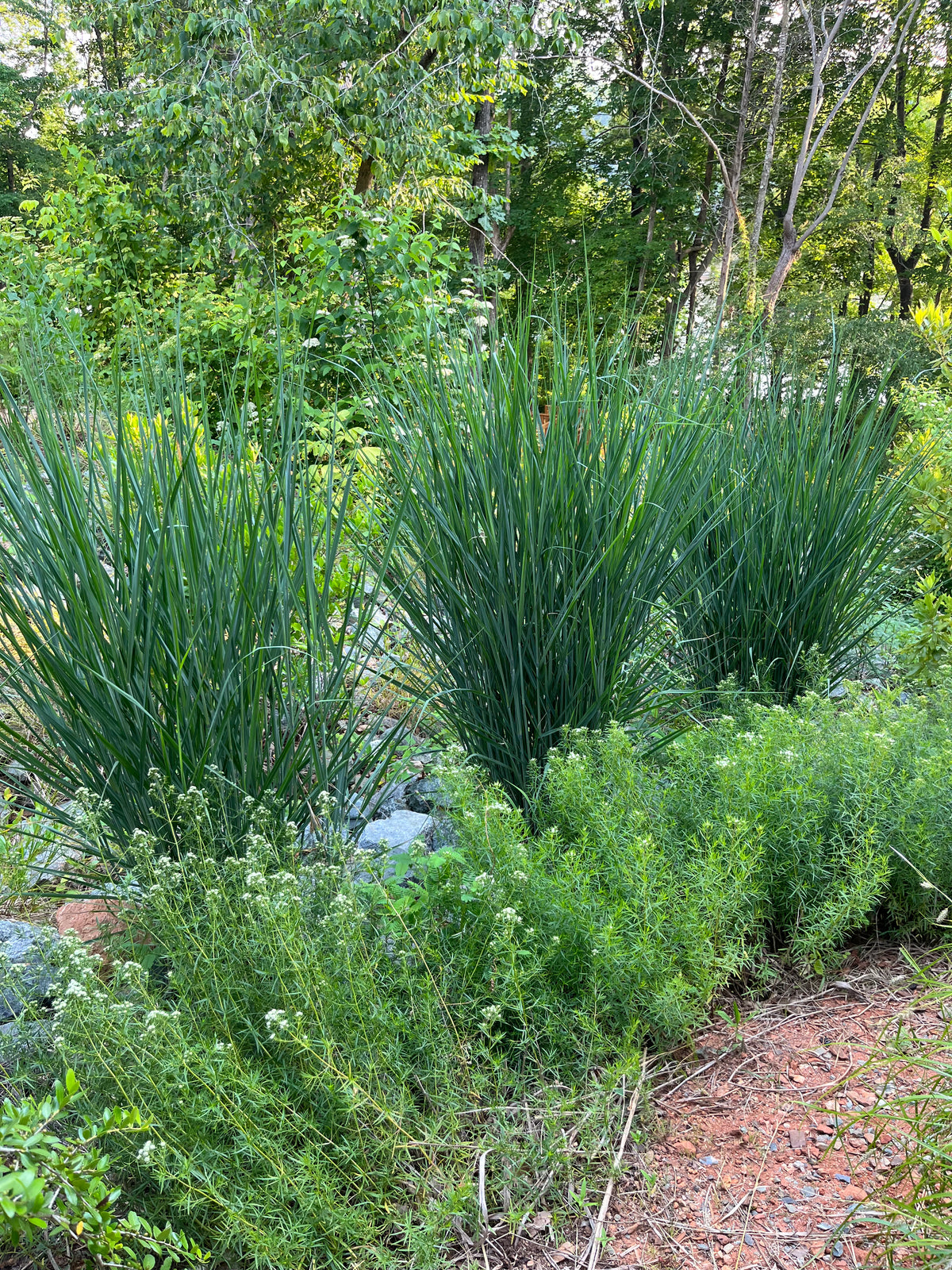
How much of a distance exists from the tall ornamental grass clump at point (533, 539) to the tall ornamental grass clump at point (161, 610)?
0.35 m

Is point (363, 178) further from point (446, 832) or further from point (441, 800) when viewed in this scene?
point (446, 832)

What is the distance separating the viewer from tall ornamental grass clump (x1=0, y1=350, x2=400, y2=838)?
179cm

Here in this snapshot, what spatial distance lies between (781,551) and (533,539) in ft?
3.94

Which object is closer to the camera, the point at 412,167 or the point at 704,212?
the point at 412,167

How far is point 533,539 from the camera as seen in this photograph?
2.14 metres

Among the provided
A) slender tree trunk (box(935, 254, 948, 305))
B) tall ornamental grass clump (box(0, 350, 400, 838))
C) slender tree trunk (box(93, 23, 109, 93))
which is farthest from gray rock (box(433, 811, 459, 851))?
slender tree trunk (box(93, 23, 109, 93))

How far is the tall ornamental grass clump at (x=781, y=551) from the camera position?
2908 millimetres

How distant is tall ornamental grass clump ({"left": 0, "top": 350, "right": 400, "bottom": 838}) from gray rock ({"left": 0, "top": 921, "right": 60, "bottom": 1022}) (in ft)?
1.10

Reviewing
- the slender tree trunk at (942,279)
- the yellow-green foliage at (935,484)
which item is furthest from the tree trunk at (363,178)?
the slender tree trunk at (942,279)

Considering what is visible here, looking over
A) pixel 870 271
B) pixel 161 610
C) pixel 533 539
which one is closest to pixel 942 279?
pixel 870 271

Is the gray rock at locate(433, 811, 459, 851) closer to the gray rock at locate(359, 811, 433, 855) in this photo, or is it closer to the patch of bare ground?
A: the gray rock at locate(359, 811, 433, 855)

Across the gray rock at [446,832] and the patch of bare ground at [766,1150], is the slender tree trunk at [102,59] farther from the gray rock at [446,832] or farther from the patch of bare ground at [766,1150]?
the patch of bare ground at [766,1150]

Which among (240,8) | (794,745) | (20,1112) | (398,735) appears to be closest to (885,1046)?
(794,745)

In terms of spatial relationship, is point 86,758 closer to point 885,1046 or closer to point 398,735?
point 398,735
